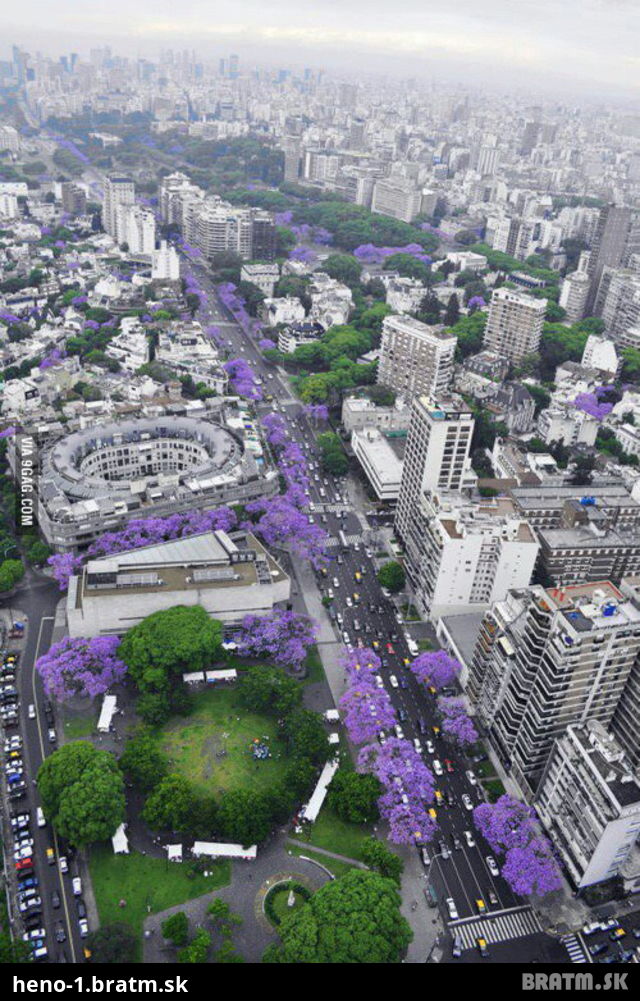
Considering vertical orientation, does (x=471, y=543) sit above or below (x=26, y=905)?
above

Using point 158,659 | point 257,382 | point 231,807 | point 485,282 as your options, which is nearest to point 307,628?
point 158,659

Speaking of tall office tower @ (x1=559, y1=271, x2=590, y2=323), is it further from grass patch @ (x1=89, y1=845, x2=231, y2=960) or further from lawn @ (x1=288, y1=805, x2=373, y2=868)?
grass patch @ (x1=89, y1=845, x2=231, y2=960)

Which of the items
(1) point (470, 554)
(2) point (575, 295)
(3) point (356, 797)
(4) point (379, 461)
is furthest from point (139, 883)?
(2) point (575, 295)

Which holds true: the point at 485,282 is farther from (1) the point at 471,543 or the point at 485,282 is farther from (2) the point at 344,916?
(2) the point at 344,916

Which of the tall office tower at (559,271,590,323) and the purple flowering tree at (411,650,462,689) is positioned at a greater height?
the tall office tower at (559,271,590,323)

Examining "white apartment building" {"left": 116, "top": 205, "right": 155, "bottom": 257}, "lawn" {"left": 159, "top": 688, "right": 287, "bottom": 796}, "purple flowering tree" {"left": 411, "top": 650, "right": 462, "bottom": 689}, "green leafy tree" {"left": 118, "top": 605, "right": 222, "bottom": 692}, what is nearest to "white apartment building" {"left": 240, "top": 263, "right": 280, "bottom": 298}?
"white apartment building" {"left": 116, "top": 205, "right": 155, "bottom": 257}
